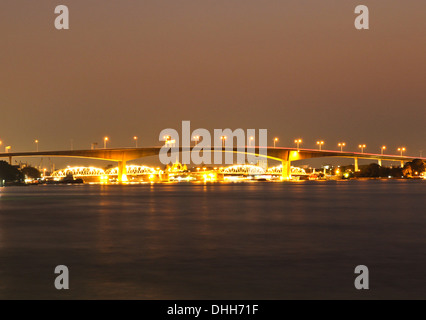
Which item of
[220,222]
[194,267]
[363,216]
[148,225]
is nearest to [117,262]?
[194,267]

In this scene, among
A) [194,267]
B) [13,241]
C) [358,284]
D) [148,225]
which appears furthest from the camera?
[148,225]

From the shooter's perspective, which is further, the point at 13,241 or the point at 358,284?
the point at 13,241

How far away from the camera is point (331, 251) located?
21.9 metres

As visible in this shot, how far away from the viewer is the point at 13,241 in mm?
25703

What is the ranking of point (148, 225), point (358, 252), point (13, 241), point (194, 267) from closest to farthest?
1. point (194, 267)
2. point (358, 252)
3. point (13, 241)
4. point (148, 225)

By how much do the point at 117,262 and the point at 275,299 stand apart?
7.07 m

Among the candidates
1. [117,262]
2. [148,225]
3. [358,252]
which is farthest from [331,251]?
[148,225]
